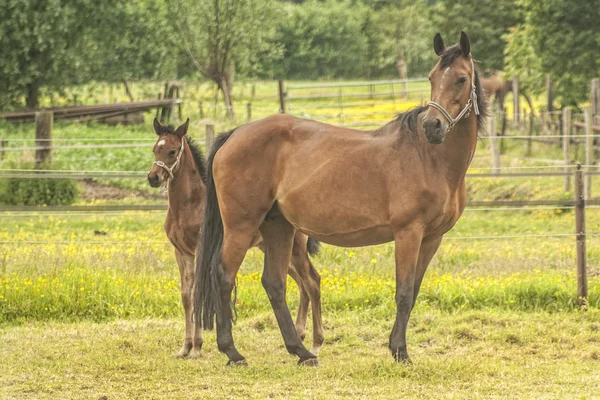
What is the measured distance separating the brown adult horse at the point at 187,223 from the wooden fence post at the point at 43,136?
361 inches

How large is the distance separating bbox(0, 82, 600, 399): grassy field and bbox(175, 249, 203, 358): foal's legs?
6.8 inches

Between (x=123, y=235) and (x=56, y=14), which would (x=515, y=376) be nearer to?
(x=123, y=235)

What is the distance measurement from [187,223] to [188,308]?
28.7 inches

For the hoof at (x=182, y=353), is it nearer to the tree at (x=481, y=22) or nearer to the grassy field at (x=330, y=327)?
the grassy field at (x=330, y=327)

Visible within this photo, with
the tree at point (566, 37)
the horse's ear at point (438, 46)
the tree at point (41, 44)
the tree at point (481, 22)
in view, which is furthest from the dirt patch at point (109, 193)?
the tree at point (481, 22)

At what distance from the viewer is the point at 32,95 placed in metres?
25.2

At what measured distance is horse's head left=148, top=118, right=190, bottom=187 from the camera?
7590 mm

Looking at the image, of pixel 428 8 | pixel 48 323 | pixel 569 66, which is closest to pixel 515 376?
pixel 48 323

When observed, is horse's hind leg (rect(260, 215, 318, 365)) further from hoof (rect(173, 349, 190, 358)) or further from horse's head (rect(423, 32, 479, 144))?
horse's head (rect(423, 32, 479, 144))

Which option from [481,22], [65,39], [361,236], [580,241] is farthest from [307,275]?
[481,22]

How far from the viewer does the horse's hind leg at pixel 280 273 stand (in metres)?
7.10

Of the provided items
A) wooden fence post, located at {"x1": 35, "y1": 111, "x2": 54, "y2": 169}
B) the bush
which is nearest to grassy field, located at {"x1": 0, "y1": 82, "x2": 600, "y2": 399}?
the bush

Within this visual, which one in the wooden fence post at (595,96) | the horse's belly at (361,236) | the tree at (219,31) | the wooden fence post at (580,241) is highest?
the tree at (219,31)

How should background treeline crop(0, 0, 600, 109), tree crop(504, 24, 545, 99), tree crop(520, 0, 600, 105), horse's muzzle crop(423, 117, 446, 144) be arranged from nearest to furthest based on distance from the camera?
horse's muzzle crop(423, 117, 446, 144), tree crop(520, 0, 600, 105), background treeline crop(0, 0, 600, 109), tree crop(504, 24, 545, 99)
